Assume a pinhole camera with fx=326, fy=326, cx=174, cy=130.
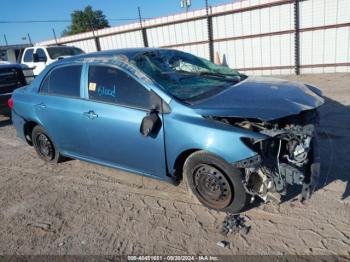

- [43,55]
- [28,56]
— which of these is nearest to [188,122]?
[43,55]

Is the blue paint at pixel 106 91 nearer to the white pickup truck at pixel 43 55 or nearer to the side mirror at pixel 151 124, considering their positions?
the side mirror at pixel 151 124

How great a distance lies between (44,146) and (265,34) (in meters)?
9.83

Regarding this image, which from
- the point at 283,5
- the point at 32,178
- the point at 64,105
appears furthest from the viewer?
the point at 283,5

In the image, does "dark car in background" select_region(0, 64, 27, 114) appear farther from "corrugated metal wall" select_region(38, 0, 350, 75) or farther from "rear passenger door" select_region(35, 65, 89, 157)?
"corrugated metal wall" select_region(38, 0, 350, 75)

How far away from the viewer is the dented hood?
3053 millimetres

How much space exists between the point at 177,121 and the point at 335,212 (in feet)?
5.94

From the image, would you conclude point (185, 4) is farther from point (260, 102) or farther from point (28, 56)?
point (260, 102)

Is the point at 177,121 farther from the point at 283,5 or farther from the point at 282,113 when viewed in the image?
the point at 283,5

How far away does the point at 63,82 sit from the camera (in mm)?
4617

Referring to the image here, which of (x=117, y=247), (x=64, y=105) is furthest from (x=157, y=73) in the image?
(x=117, y=247)

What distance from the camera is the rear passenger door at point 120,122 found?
3650 millimetres

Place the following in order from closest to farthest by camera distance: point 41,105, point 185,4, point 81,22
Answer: point 41,105 < point 185,4 < point 81,22

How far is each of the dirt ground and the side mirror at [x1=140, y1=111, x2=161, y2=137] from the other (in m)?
0.89

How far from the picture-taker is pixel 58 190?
14.7 feet
